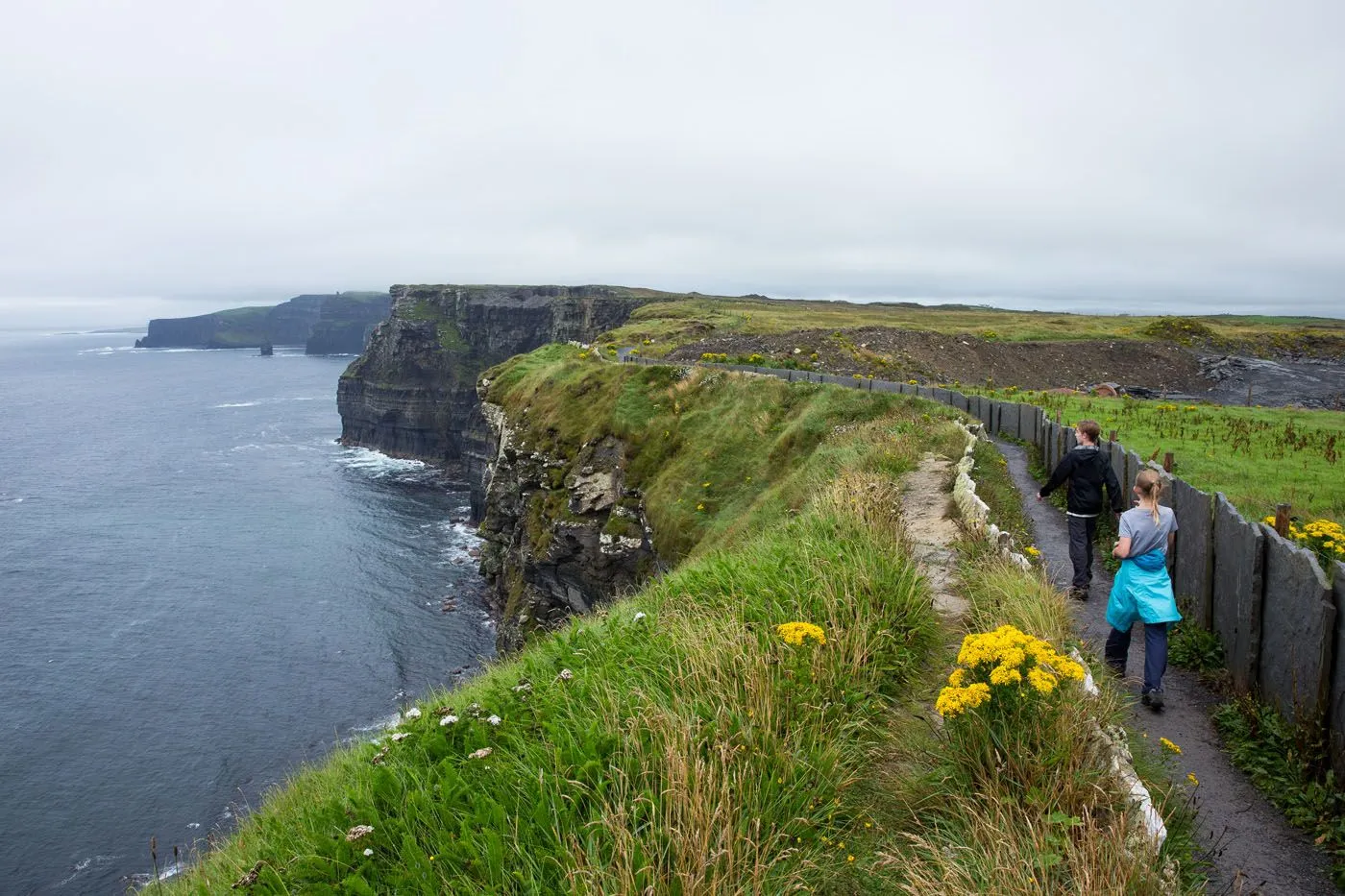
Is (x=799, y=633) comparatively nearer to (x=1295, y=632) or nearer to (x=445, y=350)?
(x=1295, y=632)

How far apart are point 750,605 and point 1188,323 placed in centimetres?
7472

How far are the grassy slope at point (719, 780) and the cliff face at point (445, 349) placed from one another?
346 feet

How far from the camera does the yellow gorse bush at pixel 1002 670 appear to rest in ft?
17.4

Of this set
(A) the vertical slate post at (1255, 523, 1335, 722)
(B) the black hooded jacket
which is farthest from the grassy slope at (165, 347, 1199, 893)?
(B) the black hooded jacket

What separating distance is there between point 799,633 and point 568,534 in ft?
96.0

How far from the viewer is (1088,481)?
38.2 feet

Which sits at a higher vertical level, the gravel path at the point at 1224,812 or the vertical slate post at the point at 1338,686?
the vertical slate post at the point at 1338,686

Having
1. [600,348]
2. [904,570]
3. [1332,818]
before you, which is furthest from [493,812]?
[600,348]

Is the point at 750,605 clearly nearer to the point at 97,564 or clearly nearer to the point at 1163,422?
the point at 1163,422

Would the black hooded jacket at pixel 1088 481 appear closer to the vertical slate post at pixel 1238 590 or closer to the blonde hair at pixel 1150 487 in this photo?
the vertical slate post at pixel 1238 590

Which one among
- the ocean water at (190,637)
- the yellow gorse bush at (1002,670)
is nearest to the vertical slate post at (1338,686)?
the yellow gorse bush at (1002,670)

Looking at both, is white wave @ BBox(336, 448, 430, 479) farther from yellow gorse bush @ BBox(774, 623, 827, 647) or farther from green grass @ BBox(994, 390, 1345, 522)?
yellow gorse bush @ BBox(774, 623, 827, 647)

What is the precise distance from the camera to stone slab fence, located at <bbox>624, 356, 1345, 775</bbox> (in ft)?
22.3

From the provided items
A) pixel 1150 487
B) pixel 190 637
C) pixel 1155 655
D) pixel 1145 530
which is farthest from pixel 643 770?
pixel 190 637
